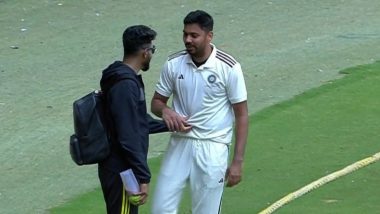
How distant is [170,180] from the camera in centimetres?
796

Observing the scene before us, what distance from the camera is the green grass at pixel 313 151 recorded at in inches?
384

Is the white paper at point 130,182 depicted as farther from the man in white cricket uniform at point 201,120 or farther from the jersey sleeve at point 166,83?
the jersey sleeve at point 166,83

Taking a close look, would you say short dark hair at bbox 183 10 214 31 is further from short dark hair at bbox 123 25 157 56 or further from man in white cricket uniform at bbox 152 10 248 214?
short dark hair at bbox 123 25 157 56

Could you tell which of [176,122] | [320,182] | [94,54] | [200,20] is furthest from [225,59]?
[94,54]

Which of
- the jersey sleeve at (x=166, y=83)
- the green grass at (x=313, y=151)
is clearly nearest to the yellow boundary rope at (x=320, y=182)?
the green grass at (x=313, y=151)

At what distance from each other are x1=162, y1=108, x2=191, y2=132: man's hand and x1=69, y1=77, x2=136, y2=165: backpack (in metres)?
0.79

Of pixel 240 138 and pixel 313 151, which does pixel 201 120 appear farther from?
pixel 313 151

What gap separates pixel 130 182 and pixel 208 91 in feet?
3.69

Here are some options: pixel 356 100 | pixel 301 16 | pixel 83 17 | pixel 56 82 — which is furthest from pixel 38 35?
pixel 356 100

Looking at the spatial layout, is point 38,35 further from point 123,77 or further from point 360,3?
point 123,77

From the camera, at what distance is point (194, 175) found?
793 centimetres

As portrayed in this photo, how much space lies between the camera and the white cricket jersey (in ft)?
25.6

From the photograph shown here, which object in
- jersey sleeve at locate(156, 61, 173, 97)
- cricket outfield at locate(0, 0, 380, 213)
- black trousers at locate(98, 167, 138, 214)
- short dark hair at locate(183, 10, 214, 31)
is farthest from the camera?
cricket outfield at locate(0, 0, 380, 213)

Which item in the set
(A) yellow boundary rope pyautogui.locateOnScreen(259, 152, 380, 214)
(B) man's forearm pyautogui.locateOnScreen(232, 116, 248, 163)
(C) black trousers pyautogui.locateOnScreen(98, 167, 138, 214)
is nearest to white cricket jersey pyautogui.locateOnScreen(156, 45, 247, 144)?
(B) man's forearm pyautogui.locateOnScreen(232, 116, 248, 163)
